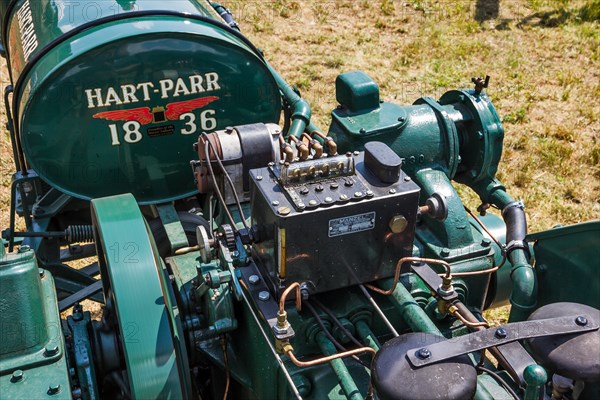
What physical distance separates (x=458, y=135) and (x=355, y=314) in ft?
3.74

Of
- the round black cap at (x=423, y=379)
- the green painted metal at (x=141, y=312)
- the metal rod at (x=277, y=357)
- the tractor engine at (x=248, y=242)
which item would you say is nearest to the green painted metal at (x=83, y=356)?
the tractor engine at (x=248, y=242)

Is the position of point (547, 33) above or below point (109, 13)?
below

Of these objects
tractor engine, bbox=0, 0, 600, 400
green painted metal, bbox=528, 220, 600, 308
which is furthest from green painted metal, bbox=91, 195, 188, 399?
green painted metal, bbox=528, 220, 600, 308

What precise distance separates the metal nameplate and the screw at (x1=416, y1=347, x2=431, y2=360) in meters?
0.54

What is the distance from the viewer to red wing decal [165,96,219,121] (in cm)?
290

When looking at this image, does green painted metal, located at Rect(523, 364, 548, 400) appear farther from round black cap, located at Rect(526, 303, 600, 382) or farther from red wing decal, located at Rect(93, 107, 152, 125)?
red wing decal, located at Rect(93, 107, 152, 125)

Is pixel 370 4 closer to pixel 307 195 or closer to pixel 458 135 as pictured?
pixel 458 135

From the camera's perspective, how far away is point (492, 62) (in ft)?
20.0

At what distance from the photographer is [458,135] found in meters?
2.99

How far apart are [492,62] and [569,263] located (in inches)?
168

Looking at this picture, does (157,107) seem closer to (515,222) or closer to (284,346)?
(284,346)

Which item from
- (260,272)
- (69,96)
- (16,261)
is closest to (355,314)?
(260,272)

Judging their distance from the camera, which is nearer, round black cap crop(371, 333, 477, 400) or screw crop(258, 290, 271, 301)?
round black cap crop(371, 333, 477, 400)

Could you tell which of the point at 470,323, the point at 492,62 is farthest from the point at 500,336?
the point at 492,62
